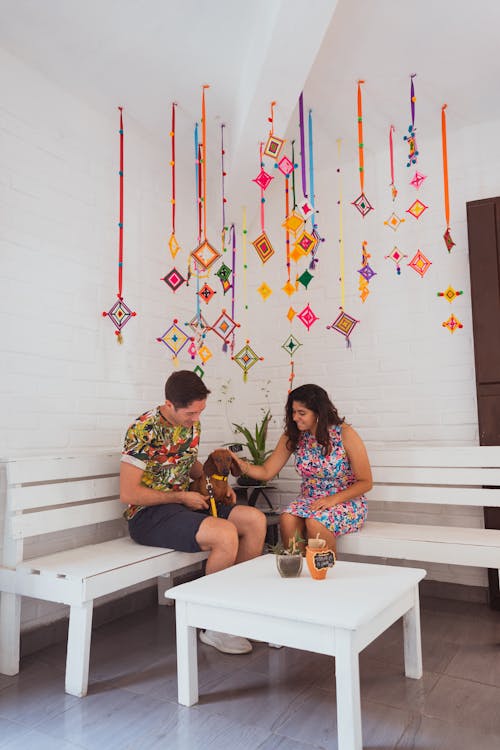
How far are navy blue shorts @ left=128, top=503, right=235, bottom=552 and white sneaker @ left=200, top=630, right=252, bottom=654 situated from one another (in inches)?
14.3

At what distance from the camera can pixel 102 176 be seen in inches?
119

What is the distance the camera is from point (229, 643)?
2.36 m

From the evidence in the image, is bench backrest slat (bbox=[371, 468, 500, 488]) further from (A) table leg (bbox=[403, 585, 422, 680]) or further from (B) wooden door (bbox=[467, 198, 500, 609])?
(A) table leg (bbox=[403, 585, 422, 680])

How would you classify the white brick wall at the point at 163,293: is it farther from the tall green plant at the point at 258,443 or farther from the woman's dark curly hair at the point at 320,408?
the woman's dark curly hair at the point at 320,408

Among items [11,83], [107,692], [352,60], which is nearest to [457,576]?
[107,692]

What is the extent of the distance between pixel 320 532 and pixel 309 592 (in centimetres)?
85

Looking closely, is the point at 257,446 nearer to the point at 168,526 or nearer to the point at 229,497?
the point at 229,497

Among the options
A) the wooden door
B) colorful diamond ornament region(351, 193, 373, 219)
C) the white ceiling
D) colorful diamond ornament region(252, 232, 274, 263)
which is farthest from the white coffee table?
the white ceiling

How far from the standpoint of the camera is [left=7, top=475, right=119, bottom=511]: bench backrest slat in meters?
2.31

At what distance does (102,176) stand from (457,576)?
9.39 ft

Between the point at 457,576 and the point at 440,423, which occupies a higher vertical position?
the point at 440,423

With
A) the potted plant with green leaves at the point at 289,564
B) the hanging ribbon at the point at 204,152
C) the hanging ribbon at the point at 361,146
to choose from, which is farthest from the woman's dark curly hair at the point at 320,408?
the hanging ribbon at the point at 361,146

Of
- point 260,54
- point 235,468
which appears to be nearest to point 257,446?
point 235,468

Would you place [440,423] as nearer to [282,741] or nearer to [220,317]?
[220,317]
